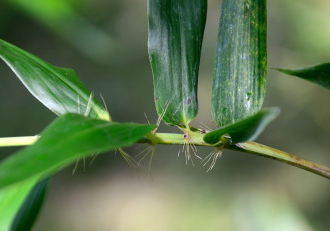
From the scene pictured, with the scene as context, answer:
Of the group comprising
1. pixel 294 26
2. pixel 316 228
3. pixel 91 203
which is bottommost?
pixel 91 203

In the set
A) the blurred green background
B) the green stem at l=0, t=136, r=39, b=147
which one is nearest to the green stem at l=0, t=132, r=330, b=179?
the green stem at l=0, t=136, r=39, b=147

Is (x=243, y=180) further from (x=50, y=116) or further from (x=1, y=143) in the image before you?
(x=1, y=143)

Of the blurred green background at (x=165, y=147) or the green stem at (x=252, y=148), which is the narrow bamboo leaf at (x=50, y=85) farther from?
the blurred green background at (x=165, y=147)

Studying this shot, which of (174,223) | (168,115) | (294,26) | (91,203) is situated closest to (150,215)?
(174,223)

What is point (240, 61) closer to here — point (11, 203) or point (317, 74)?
point (317, 74)

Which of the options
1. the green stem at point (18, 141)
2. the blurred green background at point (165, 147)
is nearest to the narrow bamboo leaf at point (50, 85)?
the green stem at point (18, 141)

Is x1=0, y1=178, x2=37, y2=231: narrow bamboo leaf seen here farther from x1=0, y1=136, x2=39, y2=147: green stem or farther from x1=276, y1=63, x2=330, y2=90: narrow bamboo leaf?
x1=276, y1=63, x2=330, y2=90: narrow bamboo leaf
